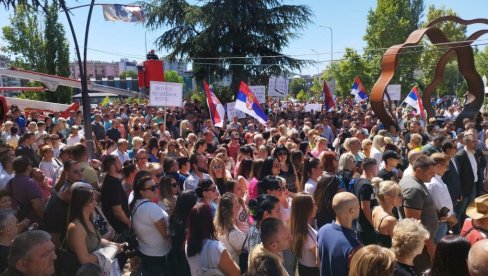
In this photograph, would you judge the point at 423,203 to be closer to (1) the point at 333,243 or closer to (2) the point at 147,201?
(1) the point at 333,243

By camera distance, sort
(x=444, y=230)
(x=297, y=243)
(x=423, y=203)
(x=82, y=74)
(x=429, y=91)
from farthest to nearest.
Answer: (x=429, y=91) → (x=82, y=74) → (x=444, y=230) → (x=423, y=203) → (x=297, y=243)

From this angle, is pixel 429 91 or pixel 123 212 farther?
pixel 429 91

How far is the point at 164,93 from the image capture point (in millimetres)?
11719

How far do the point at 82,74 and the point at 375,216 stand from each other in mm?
9857

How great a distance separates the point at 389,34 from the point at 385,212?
117 ft

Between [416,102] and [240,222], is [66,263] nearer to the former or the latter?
[240,222]

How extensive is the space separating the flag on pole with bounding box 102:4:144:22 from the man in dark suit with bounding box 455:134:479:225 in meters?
10.4

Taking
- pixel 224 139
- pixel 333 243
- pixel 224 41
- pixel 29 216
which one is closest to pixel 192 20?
pixel 224 41

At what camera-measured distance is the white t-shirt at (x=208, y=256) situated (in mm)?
3576

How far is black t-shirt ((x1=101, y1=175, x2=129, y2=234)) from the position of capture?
505 centimetres

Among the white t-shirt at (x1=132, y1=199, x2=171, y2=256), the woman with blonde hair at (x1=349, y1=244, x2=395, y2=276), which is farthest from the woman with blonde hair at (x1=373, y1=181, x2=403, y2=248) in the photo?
the white t-shirt at (x1=132, y1=199, x2=171, y2=256)

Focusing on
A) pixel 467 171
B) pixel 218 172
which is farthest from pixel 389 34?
pixel 218 172

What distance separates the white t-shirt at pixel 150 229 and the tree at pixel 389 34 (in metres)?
34.1

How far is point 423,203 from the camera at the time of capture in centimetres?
500
